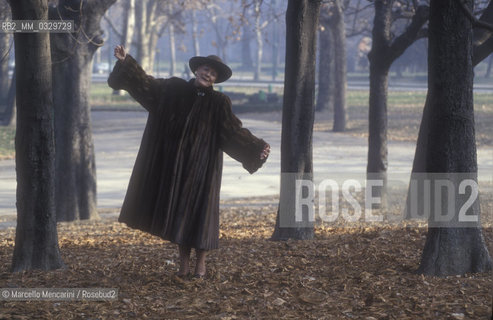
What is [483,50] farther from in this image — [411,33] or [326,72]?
[326,72]

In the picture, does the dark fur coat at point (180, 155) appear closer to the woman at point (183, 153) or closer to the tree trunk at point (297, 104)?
the woman at point (183, 153)

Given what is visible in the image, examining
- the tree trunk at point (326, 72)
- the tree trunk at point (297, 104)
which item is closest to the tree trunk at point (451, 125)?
the tree trunk at point (297, 104)

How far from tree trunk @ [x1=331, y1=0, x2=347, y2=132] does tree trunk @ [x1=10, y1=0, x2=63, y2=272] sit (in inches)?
756

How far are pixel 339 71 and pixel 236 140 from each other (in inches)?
813

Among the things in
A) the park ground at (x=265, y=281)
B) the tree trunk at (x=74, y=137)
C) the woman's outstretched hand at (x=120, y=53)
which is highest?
the woman's outstretched hand at (x=120, y=53)

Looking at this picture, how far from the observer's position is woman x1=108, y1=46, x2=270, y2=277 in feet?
21.9

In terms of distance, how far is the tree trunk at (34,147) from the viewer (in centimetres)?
707

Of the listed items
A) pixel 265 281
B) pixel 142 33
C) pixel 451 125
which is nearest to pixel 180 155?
pixel 265 281

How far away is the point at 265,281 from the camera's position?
677cm

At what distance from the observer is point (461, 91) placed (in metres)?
6.79

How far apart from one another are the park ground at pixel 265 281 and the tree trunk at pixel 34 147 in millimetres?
241

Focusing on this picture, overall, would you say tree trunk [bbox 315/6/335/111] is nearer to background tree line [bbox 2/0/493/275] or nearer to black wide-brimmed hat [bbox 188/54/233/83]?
background tree line [bbox 2/0/493/275]

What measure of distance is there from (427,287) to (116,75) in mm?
3008

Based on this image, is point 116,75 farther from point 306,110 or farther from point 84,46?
point 84,46
